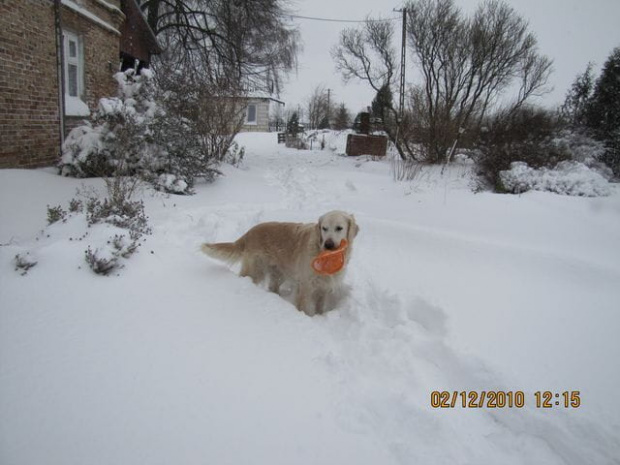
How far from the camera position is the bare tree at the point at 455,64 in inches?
476

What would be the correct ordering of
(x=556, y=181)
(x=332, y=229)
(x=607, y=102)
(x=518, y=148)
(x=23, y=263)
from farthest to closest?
1. (x=607, y=102)
2. (x=518, y=148)
3. (x=556, y=181)
4. (x=332, y=229)
5. (x=23, y=263)

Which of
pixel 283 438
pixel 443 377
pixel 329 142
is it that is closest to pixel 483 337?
pixel 443 377

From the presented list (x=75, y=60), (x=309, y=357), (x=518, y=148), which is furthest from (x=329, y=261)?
(x=75, y=60)

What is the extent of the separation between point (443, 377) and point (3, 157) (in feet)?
27.2

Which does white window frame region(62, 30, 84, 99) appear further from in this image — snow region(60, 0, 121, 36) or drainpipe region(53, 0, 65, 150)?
drainpipe region(53, 0, 65, 150)

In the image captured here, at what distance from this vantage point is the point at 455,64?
1271cm

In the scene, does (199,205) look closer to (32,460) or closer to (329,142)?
(32,460)

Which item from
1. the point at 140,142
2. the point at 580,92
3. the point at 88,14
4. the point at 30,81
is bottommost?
the point at 140,142

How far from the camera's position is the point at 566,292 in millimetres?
3285

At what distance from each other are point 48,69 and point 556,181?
36.3 ft

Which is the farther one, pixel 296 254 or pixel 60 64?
pixel 60 64

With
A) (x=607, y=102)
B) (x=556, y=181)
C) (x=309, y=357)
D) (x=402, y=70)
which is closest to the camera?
(x=309, y=357)

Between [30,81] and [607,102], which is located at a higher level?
[607,102]

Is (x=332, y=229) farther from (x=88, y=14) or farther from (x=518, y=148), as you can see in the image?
(x=88, y=14)
